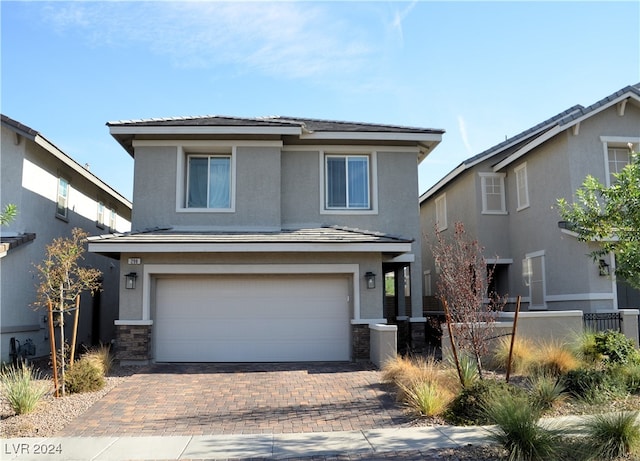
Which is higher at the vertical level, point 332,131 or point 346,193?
point 332,131

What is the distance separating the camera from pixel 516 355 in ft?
39.4

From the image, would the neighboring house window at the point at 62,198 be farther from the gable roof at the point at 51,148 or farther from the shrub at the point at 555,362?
the shrub at the point at 555,362

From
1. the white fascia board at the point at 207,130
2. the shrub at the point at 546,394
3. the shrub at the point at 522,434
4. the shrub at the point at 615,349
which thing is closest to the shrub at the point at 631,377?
the shrub at the point at 615,349

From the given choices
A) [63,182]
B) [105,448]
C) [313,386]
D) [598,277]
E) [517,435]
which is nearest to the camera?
[517,435]

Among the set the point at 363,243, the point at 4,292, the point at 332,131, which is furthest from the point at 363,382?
the point at 4,292

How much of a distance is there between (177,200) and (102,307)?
790cm

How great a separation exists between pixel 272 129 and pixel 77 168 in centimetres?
737

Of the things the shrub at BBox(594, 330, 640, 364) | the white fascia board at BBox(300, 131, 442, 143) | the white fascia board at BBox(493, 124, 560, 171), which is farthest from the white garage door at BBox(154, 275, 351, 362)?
the white fascia board at BBox(493, 124, 560, 171)

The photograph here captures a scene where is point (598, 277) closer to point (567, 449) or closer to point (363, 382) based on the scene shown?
point (363, 382)

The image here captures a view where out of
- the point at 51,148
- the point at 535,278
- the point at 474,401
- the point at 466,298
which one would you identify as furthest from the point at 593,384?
the point at 51,148

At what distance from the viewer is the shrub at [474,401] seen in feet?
28.2

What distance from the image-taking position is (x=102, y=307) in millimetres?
20953

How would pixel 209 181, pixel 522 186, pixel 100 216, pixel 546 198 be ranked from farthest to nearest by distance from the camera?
pixel 100 216 < pixel 522 186 < pixel 546 198 < pixel 209 181

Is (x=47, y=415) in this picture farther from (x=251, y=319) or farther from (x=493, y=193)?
(x=493, y=193)
